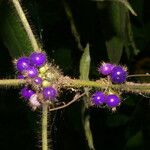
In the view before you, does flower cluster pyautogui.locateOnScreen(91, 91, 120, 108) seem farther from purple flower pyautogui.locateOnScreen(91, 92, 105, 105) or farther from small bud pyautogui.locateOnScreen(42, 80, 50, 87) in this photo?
small bud pyautogui.locateOnScreen(42, 80, 50, 87)

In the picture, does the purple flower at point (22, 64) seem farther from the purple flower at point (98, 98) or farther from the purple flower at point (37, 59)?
the purple flower at point (98, 98)

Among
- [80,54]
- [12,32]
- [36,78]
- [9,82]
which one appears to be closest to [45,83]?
[36,78]

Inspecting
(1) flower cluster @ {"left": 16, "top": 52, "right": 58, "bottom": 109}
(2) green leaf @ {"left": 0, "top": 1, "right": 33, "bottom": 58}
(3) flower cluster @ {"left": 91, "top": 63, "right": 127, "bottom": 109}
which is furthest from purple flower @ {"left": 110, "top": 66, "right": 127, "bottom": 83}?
(2) green leaf @ {"left": 0, "top": 1, "right": 33, "bottom": 58}

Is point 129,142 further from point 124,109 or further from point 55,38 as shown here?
point 55,38

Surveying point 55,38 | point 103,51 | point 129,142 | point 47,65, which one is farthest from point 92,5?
point 47,65

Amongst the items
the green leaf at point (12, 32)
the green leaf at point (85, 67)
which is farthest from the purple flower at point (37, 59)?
the green leaf at point (12, 32)
